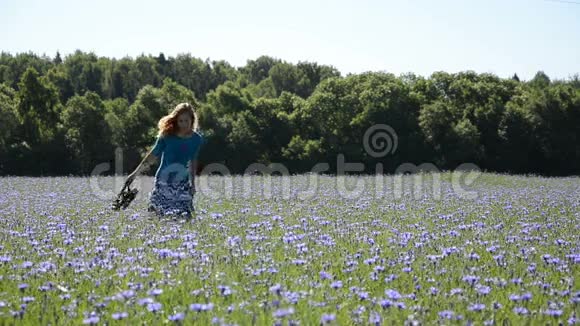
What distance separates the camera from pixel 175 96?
40.1 meters

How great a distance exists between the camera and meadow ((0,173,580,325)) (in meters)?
3.45

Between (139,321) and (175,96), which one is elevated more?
(175,96)

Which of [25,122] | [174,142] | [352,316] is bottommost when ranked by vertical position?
[352,316]

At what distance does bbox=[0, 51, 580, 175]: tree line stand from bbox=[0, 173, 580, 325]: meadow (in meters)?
27.7

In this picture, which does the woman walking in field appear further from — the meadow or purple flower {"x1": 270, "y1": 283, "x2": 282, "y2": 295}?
purple flower {"x1": 270, "y1": 283, "x2": 282, "y2": 295}

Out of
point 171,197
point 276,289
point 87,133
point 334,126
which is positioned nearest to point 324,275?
point 276,289

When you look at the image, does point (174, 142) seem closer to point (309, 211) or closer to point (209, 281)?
point (309, 211)

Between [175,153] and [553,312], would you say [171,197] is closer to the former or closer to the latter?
[175,153]

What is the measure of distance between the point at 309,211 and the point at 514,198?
15.2 ft

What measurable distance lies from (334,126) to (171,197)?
3175 centimetres

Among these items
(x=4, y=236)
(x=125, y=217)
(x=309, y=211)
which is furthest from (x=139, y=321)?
(x=309, y=211)

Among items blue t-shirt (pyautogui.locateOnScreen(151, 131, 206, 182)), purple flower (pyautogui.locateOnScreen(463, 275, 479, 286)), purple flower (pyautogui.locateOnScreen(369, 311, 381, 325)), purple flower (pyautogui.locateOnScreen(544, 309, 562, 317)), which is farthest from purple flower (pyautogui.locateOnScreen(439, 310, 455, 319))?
blue t-shirt (pyautogui.locateOnScreen(151, 131, 206, 182))

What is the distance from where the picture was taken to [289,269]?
4668 mm

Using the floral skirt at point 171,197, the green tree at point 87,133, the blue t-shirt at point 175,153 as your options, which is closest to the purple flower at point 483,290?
the floral skirt at point 171,197
